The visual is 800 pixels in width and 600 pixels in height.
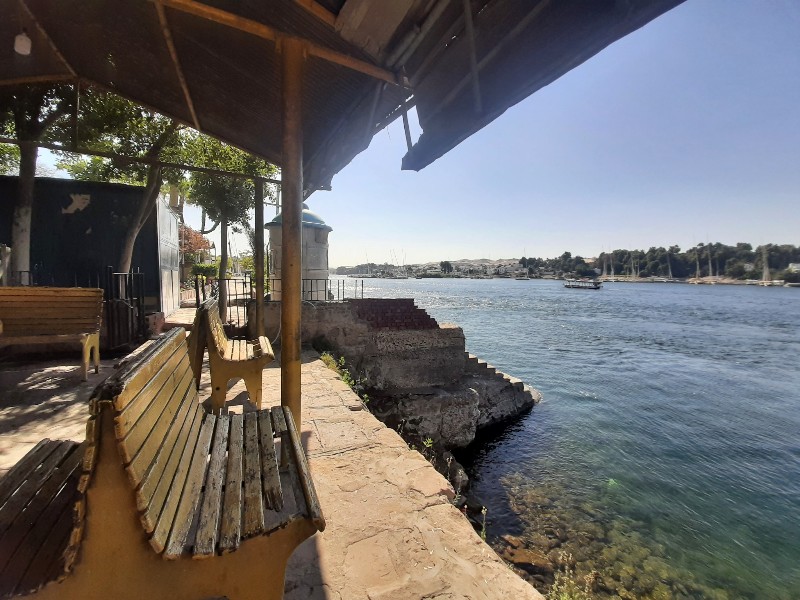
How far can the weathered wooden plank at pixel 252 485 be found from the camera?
1.39 m

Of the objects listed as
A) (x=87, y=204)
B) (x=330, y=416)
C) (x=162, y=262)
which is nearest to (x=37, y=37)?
(x=330, y=416)

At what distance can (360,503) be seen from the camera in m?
2.67

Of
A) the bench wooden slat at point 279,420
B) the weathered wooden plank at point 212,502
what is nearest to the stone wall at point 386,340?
the bench wooden slat at point 279,420

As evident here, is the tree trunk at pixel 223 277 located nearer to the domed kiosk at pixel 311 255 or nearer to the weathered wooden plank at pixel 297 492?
the domed kiosk at pixel 311 255

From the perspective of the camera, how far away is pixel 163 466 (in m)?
1.37

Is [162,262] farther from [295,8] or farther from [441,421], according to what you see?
[295,8]

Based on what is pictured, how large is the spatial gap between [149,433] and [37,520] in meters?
0.61

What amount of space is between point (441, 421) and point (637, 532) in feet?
14.3

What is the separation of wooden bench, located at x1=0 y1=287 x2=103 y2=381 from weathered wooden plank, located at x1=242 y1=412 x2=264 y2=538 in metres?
4.16

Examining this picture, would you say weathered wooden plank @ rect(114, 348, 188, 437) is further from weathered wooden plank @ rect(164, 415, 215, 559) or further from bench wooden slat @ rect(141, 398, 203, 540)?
weathered wooden plank @ rect(164, 415, 215, 559)

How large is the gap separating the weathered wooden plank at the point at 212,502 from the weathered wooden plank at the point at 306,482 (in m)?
0.33

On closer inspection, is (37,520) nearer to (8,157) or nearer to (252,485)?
(252,485)

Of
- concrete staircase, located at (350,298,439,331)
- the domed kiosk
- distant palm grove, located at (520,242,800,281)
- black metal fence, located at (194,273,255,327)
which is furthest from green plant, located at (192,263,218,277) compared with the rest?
distant palm grove, located at (520,242,800,281)

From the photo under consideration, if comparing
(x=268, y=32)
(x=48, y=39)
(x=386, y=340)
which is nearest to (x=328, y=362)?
(x=386, y=340)
